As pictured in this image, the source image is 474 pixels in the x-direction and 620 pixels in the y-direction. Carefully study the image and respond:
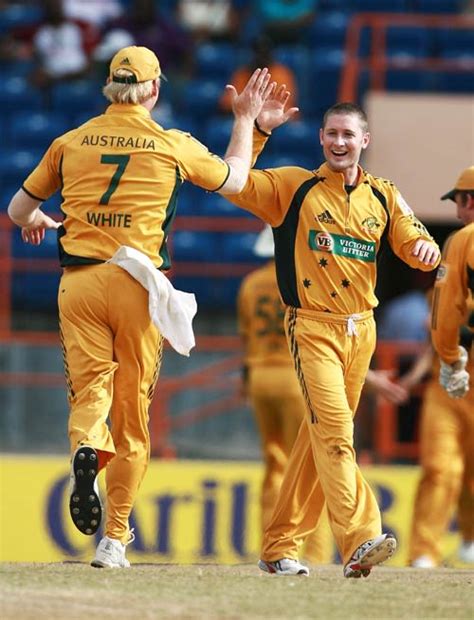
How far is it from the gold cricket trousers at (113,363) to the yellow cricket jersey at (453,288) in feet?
6.46

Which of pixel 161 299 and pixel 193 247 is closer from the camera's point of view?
pixel 161 299

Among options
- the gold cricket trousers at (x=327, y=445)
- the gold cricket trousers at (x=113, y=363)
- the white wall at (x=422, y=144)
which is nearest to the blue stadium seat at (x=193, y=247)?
the white wall at (x=422, y=144)

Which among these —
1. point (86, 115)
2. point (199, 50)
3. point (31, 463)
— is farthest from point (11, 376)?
point (199, 50)

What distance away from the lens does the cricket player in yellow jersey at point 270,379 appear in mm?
12898

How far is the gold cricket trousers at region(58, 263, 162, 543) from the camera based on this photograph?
8492mm

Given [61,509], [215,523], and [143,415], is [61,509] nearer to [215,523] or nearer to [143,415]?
[215,523]

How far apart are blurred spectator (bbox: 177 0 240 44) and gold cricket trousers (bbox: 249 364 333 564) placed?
758cm

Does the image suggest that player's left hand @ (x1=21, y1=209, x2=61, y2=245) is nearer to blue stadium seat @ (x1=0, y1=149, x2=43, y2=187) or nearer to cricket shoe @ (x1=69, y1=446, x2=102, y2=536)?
cricket shoe @ (x1=69, y1=446, x2=102, y2=536)

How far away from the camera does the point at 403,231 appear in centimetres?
897

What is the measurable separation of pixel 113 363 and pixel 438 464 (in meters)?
5.00

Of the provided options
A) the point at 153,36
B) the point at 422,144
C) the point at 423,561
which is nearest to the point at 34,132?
the point at 153,36

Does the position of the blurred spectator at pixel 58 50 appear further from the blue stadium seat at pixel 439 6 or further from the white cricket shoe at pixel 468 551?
the white cricket shoe at pixel 468 551

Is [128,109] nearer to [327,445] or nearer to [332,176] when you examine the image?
[332,176]

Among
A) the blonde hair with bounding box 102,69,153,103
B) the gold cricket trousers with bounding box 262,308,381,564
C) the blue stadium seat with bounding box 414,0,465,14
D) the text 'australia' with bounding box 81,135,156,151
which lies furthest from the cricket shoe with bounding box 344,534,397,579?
the blue stadium seat with bounding box 414,0,465,14
